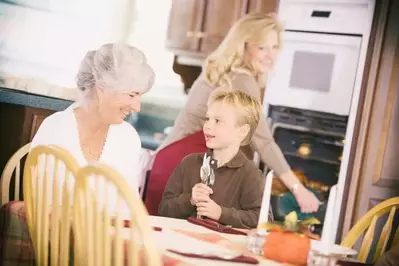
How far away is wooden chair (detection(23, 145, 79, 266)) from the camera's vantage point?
137 centimetres

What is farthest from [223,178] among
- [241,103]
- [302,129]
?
[302,129]

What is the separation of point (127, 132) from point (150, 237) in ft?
2.15

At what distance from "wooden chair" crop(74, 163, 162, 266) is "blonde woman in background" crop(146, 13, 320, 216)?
46 cm

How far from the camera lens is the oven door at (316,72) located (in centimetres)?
193

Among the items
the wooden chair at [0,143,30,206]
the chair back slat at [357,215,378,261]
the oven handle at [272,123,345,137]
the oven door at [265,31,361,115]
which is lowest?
the chair back slat at [357,215,378,261]

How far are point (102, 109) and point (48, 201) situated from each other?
0.28 meters

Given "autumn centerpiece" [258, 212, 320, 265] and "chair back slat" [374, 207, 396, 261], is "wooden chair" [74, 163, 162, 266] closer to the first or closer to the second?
"autumn centerpiece" [258, 212, 320, 265]

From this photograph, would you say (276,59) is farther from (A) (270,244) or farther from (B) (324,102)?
(A) (270,244)

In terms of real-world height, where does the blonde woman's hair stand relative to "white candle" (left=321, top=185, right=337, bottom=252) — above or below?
above

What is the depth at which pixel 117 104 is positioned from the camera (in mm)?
1664

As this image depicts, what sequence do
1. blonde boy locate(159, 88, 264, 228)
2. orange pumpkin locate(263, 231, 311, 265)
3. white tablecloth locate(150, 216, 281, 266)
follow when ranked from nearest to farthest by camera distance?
white tablecloth locate(150, 216, 281, 266) → orange pumpkin locate(263, 231, 311, 265) → blonde boy locate(159, 88, 264, 228)

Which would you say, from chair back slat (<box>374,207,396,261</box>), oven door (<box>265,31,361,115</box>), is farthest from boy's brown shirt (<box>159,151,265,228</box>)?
chair back slat (<box>374,207,396,261</box>)

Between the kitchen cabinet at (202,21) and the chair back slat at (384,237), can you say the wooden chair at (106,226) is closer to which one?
the kitchen cabinet at (202,21)

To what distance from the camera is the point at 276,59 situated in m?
1.93
